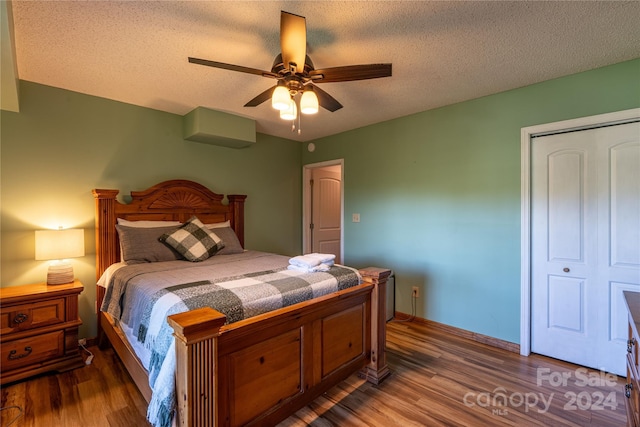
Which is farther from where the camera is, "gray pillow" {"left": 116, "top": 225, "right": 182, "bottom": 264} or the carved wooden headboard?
the carved wooden headboard

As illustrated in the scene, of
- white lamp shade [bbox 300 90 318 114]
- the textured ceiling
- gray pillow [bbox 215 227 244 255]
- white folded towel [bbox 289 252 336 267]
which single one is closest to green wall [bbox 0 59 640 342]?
the textured ceiling

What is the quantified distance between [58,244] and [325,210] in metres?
3.34

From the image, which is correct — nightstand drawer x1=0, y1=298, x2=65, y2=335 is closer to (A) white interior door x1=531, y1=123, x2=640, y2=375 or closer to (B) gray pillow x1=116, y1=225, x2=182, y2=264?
(B) gray pillow x1=116, y1=225, x2=182, y2=264

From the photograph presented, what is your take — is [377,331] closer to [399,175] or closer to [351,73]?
[351,73]

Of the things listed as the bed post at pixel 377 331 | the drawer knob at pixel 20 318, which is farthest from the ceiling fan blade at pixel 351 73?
the drawer knob at pixel 20 318

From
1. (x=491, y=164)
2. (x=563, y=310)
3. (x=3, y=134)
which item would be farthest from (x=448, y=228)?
(x=3, y=134)

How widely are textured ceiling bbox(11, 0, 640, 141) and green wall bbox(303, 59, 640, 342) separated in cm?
21

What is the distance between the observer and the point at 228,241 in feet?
10.7

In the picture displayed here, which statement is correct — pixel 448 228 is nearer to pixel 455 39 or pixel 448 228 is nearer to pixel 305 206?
pixel 455 39

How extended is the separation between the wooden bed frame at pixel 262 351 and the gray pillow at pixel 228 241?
96 centimetres

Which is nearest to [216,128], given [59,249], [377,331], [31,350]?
[59,249]

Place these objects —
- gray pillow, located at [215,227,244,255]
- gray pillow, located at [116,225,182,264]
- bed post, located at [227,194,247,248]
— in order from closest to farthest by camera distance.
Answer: gray pillow, located at [116,225,182,264]
gray pillow, located at [215,227,244,255]
bed post, located at [227,194,247,248]

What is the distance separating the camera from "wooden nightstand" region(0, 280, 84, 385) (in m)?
2.12

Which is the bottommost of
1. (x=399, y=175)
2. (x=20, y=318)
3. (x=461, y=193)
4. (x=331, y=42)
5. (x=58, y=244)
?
(x=20, y=318)
